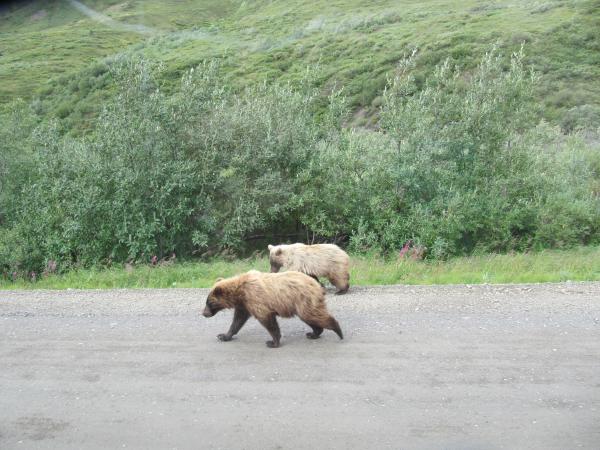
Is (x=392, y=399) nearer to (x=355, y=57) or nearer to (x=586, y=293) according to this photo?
(x=586, y=293)

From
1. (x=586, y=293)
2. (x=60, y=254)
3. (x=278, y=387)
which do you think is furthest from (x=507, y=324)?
(x=60, y=254)

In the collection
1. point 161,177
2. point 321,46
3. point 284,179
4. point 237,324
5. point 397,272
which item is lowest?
point 397,272

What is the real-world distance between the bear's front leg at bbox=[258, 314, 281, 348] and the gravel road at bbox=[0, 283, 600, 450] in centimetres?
14

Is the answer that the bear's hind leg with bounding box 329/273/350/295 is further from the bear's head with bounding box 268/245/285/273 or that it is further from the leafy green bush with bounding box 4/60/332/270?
the leafy green bush with bounding box 4/60/332/270

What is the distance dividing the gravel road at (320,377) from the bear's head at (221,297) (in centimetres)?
39

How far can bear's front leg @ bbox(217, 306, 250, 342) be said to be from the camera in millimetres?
7285

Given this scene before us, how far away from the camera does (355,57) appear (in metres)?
52.2

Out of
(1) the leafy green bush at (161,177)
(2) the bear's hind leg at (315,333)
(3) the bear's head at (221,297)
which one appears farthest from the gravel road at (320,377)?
(1) the leafy green bush at (161,177)

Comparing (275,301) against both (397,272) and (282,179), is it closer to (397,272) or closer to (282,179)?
(397,272)

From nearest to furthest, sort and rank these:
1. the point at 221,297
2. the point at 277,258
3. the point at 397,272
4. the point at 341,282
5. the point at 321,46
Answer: the point at 221,297
the point at 341,282
the point at 277,258
the point at 397,272
the point at 321,46

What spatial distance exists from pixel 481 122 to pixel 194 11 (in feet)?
170

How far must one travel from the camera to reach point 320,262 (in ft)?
31.0

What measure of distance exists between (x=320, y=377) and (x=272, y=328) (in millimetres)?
1165

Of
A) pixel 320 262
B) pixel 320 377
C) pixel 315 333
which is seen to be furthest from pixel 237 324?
pixel 320 262
